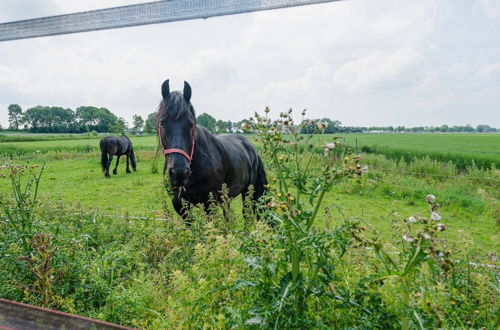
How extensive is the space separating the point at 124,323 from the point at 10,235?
4.45 ft

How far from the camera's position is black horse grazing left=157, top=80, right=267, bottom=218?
338cm

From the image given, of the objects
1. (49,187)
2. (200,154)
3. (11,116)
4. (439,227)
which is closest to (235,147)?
(200,154)

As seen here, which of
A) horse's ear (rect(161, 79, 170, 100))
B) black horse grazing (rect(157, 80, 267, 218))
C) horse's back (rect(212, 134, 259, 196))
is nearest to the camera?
black horse grazing (rect(157, 80, 267, 218))

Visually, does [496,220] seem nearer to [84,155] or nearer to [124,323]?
[124,323]

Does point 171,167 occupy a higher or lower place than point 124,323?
higher

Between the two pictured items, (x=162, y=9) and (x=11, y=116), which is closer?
(x=162, y=9)

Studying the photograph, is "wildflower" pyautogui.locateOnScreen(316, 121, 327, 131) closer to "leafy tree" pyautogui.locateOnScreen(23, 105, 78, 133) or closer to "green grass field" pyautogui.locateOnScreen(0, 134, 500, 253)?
"green grass field" pyautogui.locateOnScreen(0, 134, 500, 253)

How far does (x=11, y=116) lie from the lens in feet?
156

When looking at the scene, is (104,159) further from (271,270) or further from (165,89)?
(271,270)

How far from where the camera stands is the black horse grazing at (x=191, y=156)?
3383mm

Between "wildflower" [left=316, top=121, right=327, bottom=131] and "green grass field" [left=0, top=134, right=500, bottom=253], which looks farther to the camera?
"green grass field" [left=0, top=134, right=500, bottom=253]

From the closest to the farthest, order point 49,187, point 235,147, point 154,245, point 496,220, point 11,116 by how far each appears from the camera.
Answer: point 154,245
point 235,147
point 496,220
point 49,187
point 11,116

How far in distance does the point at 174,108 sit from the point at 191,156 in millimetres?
604

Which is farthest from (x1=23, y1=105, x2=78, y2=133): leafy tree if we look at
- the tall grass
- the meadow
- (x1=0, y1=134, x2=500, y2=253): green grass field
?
the meadow
